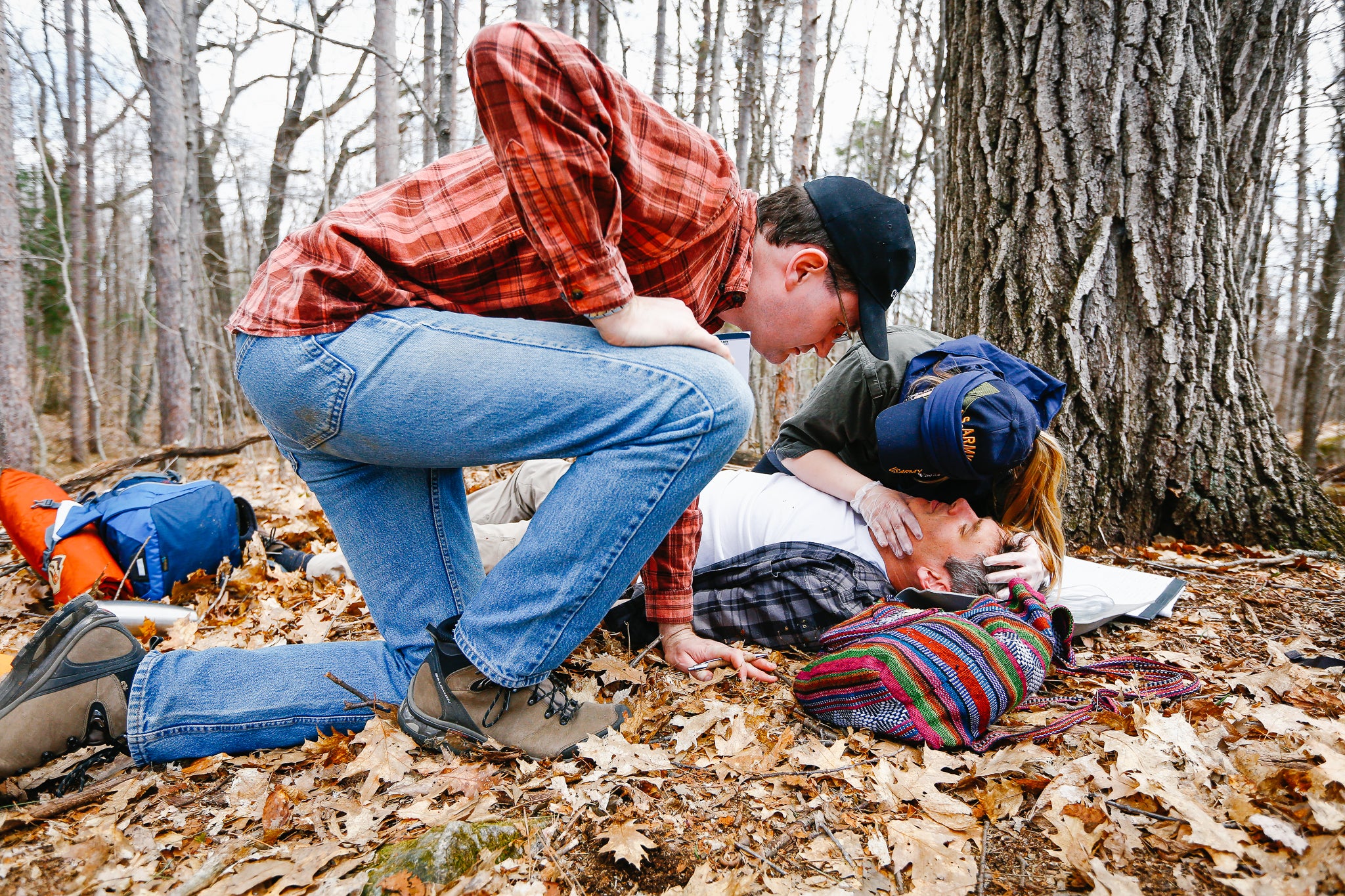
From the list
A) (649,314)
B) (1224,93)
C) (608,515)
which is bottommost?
(608,515)

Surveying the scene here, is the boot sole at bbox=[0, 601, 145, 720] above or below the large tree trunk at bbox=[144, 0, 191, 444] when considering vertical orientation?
below

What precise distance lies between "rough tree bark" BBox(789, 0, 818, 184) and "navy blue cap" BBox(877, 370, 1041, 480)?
5.22m

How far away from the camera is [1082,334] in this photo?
3.28 metres

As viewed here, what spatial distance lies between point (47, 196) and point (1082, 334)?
19193 mm

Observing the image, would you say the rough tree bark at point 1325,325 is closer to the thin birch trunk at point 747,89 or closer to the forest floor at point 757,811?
the thin birch trunk at point 747,89

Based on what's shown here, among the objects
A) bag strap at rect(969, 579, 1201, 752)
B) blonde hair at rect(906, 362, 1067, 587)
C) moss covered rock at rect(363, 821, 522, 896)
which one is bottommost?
moss covered rock at rect(363, 821, 522, 896)

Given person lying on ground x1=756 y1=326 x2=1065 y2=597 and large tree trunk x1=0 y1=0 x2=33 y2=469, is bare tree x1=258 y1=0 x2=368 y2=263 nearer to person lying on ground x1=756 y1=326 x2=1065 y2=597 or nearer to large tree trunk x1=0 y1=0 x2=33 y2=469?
large tree trunk x1=0 y1=0 x2=33 y2=469

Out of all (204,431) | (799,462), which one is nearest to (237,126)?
(204,431)

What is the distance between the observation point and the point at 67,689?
1636mm

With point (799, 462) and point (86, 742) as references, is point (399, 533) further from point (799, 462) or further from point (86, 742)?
point (799, 462)

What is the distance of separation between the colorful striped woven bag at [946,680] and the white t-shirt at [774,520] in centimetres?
65

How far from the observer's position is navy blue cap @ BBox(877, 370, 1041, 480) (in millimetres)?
2352

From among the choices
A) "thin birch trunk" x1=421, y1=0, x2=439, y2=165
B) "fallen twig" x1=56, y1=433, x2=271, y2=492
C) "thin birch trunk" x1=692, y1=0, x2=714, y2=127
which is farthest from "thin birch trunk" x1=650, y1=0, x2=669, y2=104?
"fallen twig" x1=56, y1=433, x2=271, y2=492

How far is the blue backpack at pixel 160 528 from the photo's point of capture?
123 inches
